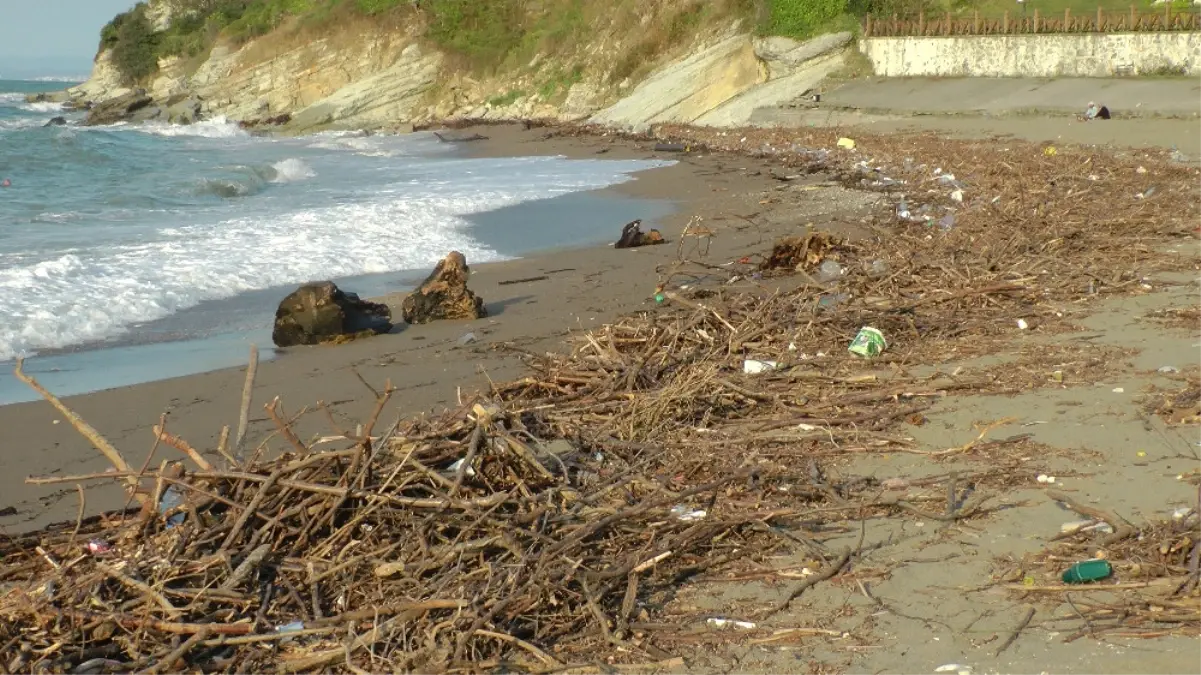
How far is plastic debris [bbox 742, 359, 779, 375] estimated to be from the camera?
6.30 m

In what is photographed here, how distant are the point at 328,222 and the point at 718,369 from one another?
10.2 metres

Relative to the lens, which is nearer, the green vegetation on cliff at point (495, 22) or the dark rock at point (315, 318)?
the dark rock at point (315, 318)

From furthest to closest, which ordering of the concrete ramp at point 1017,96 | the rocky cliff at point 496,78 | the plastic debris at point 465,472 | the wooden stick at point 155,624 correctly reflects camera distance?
1. the rocky cliff at point 496,78
2. the concrete ramp at point 1017,96
3. the plastic debris at point 465,472
4. the wooden stick at point 155,624

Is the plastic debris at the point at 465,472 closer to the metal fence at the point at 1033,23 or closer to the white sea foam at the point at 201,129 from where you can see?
the metal fence at the point at 1033,23

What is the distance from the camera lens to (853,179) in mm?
16500

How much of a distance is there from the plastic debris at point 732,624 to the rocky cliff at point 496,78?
26.1m

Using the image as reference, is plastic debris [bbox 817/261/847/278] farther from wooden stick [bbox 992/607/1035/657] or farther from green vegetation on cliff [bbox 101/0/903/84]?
green vegetation on cliff [bbox 101/0/903/84]

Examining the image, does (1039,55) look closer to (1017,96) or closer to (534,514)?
(1017,96)

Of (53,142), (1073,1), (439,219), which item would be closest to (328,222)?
(439,219)

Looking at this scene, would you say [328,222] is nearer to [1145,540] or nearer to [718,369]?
[718,369]

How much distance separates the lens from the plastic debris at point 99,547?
404cm

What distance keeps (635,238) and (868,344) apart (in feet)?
19.7

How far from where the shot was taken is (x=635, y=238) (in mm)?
12453

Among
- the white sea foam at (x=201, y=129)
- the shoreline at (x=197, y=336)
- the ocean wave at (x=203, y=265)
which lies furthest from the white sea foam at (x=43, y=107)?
the shoreline at (x=197, y=336)
